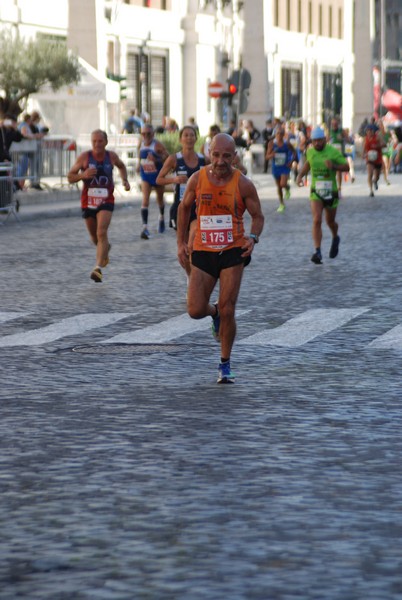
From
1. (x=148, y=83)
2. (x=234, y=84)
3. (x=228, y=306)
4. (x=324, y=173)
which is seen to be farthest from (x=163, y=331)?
(x=148, y=83)

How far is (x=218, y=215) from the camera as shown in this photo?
10328 millimetres

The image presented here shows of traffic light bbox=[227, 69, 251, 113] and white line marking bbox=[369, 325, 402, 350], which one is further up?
traffic light bbox=[227, 69, 251, 113]

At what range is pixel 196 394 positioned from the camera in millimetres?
9547

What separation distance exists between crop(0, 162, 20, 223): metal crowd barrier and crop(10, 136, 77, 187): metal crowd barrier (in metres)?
1.92

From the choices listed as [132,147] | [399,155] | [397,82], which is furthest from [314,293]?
[397,82]

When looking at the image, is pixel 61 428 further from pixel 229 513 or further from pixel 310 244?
pixel 310 244

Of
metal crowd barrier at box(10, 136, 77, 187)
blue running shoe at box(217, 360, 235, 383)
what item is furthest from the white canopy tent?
blue running shoe at box(217, 360, 235, 383)

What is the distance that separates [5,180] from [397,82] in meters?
77.0

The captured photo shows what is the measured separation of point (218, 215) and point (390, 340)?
2.29 meters

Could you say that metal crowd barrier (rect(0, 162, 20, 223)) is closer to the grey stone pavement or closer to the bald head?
the grey stone pavement

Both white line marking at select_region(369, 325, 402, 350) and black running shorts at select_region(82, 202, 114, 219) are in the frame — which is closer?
white line marking at select_region(369, 325, 402, 350)

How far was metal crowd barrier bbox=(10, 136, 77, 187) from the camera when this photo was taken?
32.5 m

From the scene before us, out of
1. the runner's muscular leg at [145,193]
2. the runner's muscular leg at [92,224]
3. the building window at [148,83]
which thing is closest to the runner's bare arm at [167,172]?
the runner's muscular leg at [92,224]

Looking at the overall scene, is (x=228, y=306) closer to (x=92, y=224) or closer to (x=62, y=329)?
(x=62, y=329)
